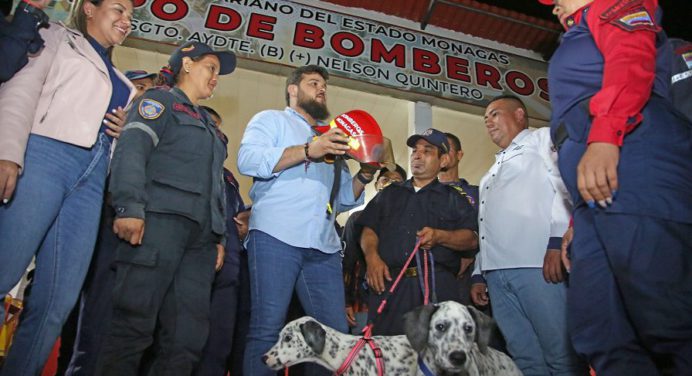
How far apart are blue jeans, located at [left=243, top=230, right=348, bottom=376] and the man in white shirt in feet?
2.97

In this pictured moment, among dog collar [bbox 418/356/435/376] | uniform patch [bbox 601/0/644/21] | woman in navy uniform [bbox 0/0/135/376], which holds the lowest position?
dog collar [bbox 418/356/435/376]

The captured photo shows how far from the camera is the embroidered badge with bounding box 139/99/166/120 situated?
75.0 inches

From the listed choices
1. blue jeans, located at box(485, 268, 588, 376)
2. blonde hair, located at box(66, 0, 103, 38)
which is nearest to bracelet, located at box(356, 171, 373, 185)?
blue jeans, located at box(485, 268, 588, 376)

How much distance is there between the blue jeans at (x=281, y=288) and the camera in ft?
7.00

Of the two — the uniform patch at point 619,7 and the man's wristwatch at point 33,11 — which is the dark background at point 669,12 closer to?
the uniform patch at point 619,7

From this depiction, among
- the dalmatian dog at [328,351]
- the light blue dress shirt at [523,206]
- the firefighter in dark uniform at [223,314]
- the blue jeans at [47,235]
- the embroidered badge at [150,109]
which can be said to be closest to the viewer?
the blue jeans at [47,235]

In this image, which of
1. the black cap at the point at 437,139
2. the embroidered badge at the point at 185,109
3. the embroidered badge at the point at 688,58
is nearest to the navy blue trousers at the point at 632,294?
the embroidered badge at the point at 688,58

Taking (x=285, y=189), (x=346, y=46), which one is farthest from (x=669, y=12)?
(x=285, y=189)

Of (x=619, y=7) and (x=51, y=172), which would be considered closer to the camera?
(x=619, y=7)

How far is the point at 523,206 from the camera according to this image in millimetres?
2570

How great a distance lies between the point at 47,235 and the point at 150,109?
629 millimetres

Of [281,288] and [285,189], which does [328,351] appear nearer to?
[281,288]

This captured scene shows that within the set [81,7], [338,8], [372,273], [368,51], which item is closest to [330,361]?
[372,273]

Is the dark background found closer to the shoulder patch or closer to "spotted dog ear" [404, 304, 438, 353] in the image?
the shoulder patch
